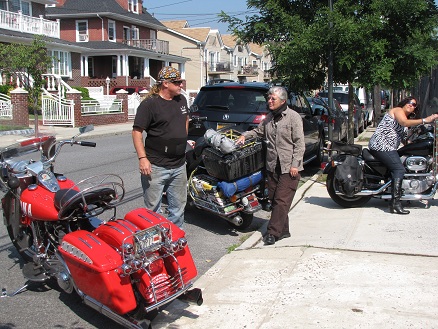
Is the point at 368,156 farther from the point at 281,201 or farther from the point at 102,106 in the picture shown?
the point at 102,106

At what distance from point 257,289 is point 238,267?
630mm

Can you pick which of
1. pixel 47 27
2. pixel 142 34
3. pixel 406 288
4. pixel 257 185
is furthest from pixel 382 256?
pixel 142 34

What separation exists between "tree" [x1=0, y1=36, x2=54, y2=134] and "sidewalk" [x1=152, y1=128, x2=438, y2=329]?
14692 mm

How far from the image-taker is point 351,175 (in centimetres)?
729

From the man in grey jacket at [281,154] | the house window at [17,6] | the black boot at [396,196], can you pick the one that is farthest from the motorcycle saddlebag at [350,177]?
the house window at [17,6]

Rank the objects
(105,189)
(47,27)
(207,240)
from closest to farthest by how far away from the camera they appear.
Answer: (105,189) → (207,240) → (47,27)

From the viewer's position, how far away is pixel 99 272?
365 centimetres

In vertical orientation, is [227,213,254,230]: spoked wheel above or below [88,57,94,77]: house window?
below

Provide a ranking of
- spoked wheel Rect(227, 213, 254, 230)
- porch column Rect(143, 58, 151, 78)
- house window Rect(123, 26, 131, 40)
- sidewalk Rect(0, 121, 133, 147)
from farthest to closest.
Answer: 1. house window Rect(123, 26, 131, 40)
2. porch column Rect(143, 58, 151, 78)
3. sidewalk Rect(0, 121, 133, 147)
4. spoked wheel Rect(227, 213, 254, 230)

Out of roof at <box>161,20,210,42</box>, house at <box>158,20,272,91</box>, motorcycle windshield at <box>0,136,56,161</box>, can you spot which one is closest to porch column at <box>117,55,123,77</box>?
house at <box>158,20,272,91</box>

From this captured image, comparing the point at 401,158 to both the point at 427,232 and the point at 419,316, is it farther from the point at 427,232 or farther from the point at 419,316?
the point at 419,316

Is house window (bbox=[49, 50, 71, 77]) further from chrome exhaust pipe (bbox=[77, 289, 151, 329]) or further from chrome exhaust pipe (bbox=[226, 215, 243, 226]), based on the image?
chrome exhaust pipe (bbox=[77, 289, 151, 329])

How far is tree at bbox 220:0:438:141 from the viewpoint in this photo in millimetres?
9414

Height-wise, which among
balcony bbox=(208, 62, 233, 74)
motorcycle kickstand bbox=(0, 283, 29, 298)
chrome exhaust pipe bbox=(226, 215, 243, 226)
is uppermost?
→ balcony bbox=(208, 62, 233, 74)
